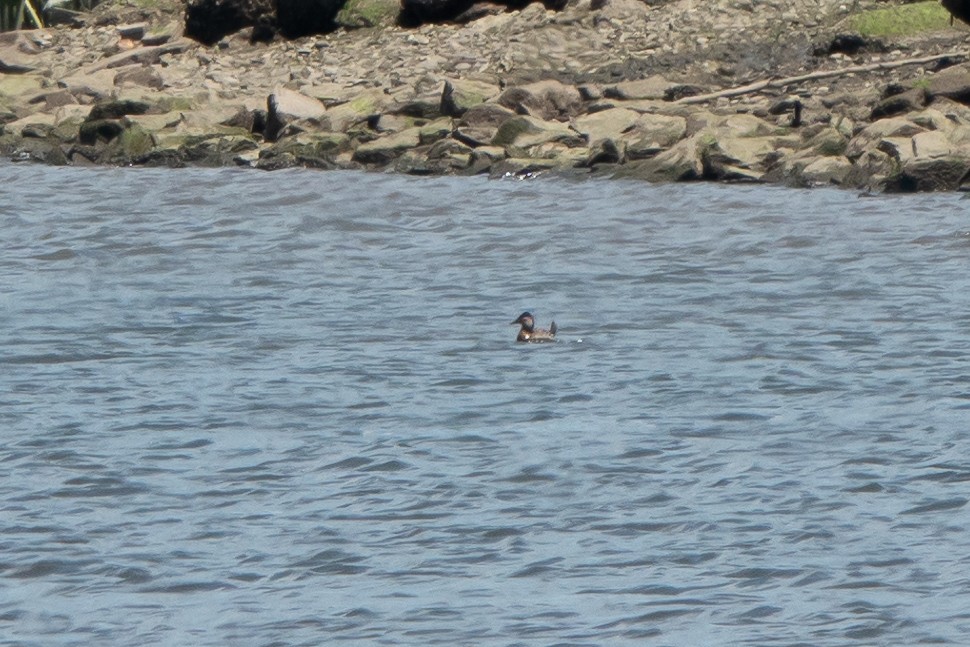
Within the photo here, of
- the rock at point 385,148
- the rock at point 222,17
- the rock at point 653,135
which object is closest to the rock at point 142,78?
the rock at point 222,17

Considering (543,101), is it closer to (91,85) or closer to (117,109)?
(117,109)

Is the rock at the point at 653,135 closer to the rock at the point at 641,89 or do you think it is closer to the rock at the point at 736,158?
the rock at the point at 736,158

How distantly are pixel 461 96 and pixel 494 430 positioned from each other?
537 inches

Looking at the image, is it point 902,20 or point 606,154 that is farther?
point 902,20

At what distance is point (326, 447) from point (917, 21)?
53.9 ft

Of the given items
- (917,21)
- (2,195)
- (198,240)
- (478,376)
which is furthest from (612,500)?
(917,21)

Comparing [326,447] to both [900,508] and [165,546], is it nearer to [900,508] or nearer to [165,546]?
[165,546]

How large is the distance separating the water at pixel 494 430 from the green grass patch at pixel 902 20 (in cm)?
572

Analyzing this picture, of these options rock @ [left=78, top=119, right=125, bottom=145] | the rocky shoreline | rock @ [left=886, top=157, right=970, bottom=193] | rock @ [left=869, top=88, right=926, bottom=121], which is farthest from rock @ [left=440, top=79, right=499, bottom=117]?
rock @ [left=886, top=157, right=970, bottom=193]

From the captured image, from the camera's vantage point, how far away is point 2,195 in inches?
896

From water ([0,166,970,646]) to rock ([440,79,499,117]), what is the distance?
15.2 feet

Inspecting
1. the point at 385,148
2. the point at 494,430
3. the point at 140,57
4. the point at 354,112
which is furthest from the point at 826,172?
the point at 140,57

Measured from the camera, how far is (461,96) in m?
24.3

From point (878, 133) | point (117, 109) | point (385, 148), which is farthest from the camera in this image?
point (117, 109)
